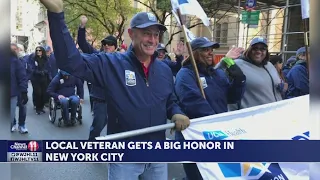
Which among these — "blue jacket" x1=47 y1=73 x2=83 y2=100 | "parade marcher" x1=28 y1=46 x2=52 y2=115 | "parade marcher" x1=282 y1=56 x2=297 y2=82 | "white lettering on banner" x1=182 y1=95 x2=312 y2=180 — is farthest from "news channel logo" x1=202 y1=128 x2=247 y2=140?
"parade marcher" x1=282 y1=56 x2=297 y2=82

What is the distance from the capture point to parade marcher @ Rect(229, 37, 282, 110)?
102 inches

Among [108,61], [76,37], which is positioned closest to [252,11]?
[108,61]

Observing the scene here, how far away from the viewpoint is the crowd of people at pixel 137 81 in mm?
1733

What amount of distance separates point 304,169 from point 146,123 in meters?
0.91

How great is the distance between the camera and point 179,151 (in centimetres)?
162

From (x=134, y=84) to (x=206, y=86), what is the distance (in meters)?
0.94

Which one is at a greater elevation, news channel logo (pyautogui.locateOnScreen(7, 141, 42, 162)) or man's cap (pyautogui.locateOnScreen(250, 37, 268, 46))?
man's cap (pyautogui.locateOnScreen(250, 37, 268, 46))

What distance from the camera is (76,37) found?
5.94 feet

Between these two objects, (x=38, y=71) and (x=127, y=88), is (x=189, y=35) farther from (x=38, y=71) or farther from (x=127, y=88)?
(x=38, y=71)

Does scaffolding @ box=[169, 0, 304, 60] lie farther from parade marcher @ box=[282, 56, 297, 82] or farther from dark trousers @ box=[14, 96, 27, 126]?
dark trousers @ box=[14, 96, 27, 126]

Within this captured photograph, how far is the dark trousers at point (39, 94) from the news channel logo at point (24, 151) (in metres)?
0.68

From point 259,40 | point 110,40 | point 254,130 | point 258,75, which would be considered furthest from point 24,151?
point 258,75

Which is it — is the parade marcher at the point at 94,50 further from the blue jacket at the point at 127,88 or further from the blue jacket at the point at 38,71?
the blue jacket at the point at 38,71

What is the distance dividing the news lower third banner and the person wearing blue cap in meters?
0.12
